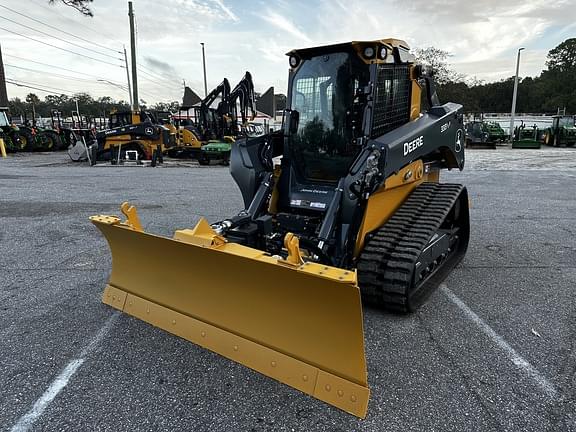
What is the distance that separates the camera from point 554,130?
28.6m

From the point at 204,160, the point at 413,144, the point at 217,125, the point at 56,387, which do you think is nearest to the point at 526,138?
the point at 217,125

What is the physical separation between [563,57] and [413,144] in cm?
8015

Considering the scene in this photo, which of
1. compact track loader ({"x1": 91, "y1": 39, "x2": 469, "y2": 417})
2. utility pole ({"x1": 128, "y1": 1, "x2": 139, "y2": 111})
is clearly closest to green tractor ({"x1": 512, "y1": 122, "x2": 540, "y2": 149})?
utility pole ({"x1": 128, "y1": 1, "x2": 139, "y2": 111})

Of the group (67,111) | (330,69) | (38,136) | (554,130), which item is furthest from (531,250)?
(67,111)

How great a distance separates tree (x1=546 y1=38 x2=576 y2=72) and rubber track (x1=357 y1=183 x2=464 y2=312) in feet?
250

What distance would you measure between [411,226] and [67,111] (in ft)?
281

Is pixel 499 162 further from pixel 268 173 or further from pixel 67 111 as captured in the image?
pixel 67 111

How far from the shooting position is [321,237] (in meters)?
3.53

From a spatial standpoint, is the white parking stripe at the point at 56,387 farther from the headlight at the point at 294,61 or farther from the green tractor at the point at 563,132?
the green tractor at the point at 563,132

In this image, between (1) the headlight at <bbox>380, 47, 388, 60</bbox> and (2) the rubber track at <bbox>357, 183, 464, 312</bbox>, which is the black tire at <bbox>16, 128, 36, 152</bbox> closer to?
(1) the headlight at <bbox>380, 47, 388, 60</bbox>

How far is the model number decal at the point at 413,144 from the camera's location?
12.8 feet

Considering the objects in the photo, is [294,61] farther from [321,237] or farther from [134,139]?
[134,139]

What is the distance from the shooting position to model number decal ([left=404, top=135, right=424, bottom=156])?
3.90 meters

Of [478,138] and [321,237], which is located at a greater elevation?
[478,138]
